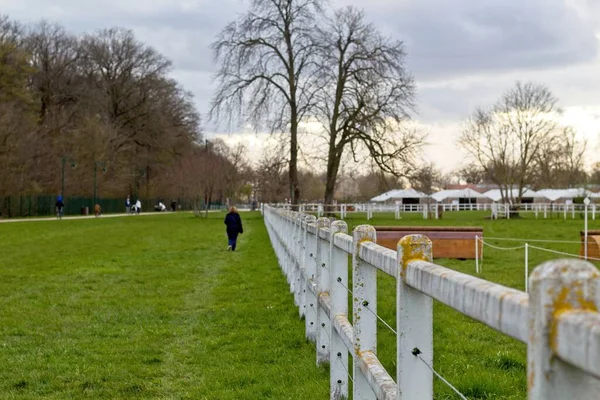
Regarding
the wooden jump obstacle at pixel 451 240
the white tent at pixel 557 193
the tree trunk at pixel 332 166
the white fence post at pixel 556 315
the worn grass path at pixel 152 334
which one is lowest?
the worn grass path at pixel 152 334

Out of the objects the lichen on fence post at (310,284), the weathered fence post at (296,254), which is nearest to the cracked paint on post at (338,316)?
the lichen on fence post at (310,284)

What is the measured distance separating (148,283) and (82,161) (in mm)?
60223

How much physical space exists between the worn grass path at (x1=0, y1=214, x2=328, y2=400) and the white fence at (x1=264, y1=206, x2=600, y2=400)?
1250mm

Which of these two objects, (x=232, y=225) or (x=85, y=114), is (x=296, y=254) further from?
(x=85, y=114)

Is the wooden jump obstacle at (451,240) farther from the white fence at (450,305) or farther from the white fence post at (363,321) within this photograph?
the white fence post at (363,321)

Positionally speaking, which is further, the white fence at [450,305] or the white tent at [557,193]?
the white tent at [557,193]

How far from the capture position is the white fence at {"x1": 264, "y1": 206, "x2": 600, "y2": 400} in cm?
137

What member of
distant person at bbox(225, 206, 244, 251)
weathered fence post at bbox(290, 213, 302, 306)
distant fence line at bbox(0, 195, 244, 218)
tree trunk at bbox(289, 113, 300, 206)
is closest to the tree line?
distant fence line at bbox(0, 195, 244, 218)

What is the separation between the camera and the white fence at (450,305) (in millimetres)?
1371

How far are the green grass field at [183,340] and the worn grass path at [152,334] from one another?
2cm

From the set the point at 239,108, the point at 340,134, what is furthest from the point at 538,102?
the point at 239,108

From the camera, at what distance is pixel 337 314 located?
5387mm

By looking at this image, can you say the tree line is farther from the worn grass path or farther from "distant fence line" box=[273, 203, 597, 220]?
the worn grass path

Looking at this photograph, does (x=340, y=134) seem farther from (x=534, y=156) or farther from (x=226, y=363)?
(x=226, y=363)
